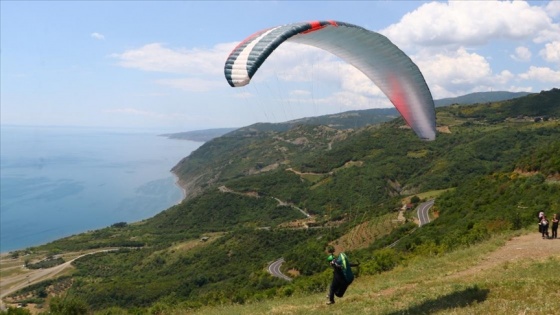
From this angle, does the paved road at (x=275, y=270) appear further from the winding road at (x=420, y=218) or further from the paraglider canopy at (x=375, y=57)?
the paraglider canopy at (x=375, y=57)

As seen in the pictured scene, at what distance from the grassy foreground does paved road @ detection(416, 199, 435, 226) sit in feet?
92.2

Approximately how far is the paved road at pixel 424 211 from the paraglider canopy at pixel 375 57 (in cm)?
3503

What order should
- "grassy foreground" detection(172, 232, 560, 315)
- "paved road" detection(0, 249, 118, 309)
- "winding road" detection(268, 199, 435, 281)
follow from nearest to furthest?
"grassy foreground" detection(172, 232, 560, 315) → "winding road" detection(268, 199, 435, 281) → "paved road" detection(0, 249, 118, 309)

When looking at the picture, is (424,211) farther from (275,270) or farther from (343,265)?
(343,265)

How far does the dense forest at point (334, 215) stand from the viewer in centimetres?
2862

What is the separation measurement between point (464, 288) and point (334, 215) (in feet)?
260

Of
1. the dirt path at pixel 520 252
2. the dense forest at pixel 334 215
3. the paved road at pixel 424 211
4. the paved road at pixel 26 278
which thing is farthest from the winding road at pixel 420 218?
the paved road at pixel 26 278

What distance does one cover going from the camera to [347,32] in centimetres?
1278

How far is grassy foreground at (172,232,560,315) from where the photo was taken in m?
9.35

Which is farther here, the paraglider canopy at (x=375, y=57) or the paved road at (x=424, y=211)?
the paved road at (x=424, y=211)

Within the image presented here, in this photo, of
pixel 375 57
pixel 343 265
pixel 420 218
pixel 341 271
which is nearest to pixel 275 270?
pixel 420 218

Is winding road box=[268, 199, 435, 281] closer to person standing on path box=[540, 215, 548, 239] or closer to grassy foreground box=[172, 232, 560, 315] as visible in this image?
person standing on path box=[540, 215, 548, 239]

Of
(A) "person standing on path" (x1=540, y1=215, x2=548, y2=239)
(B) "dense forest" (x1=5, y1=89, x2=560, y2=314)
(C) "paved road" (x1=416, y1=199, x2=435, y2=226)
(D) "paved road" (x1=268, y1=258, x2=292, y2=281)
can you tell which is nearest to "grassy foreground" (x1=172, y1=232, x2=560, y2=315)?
(A) "person standing on path" (x1=540, y1=215, x2=548, y2=239)

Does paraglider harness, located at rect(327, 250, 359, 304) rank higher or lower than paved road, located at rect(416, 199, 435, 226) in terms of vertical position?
higher
